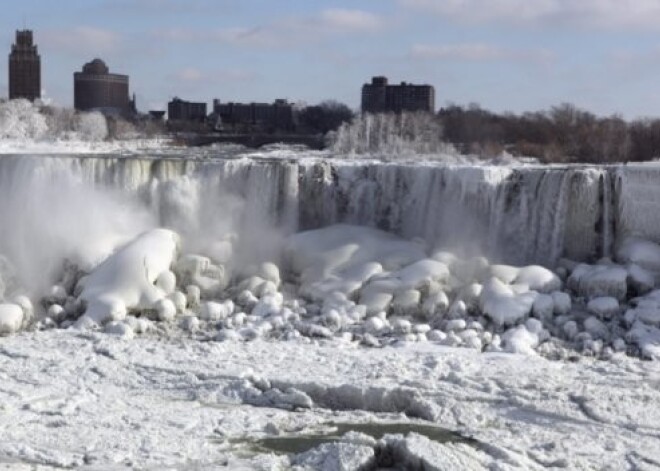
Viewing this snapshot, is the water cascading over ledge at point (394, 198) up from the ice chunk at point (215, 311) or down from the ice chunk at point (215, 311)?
up

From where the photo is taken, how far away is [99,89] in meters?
119

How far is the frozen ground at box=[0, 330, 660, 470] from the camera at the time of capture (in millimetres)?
10359

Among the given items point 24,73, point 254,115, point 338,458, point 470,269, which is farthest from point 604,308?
point 24,73

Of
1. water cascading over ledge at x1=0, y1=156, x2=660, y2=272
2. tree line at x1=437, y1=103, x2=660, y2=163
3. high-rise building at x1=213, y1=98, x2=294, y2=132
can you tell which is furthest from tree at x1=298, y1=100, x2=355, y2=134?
water cascading over ledge at x1=0, y1=156, x2=660, y2=272

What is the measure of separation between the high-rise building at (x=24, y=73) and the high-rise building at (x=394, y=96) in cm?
4033

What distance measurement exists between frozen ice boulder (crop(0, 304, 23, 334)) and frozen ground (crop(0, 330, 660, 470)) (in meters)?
0.61

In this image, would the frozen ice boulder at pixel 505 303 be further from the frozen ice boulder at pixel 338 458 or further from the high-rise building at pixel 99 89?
the high-rise building at pixel 99 89

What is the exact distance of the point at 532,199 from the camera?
768 inches

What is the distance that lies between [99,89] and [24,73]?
8.24 metres

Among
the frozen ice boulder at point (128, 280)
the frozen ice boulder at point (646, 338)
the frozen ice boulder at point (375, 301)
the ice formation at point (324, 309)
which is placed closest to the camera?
the ice formation at point (324, 309)

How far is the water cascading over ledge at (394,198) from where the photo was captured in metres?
19.1

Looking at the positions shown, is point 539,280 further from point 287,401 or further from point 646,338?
point 287,401

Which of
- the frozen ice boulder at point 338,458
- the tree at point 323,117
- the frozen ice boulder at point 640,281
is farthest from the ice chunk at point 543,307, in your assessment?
the tree at point 323,117

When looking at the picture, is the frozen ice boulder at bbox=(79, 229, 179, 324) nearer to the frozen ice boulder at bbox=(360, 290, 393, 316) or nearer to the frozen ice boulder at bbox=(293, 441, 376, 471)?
the frozen ice boulder at bbox=(360, 290, 393, 316)
